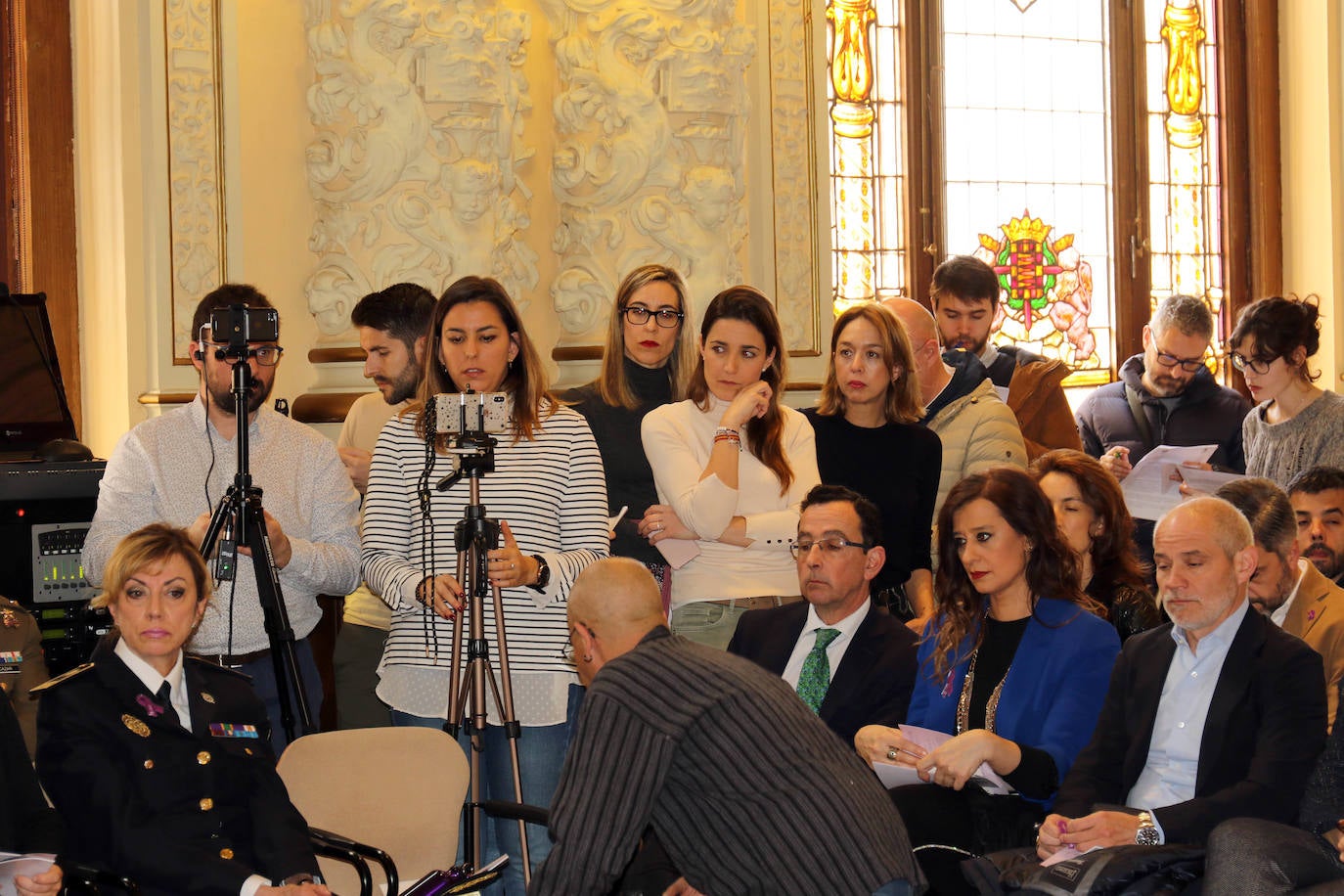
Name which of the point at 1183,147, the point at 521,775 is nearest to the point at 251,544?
the point at 521,775

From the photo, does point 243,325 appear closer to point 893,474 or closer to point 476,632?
point 476,632

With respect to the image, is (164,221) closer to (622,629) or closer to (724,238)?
(724,238)

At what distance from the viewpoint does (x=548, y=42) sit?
17.7ft

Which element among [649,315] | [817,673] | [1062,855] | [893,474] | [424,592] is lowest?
[1062,855]

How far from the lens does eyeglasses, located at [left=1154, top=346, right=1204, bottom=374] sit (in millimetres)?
5059

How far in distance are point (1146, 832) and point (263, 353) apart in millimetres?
2220

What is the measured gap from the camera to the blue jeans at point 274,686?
Answer: 11.6ft

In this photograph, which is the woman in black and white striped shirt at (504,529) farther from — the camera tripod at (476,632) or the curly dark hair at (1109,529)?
the curly dark hair at (1109,529)

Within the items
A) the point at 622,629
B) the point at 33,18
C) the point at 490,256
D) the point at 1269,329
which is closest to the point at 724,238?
the point at 490,256

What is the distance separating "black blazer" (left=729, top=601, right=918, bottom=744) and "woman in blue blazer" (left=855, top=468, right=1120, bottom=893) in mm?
59

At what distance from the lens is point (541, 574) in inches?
135

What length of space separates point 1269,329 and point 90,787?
3705 mm

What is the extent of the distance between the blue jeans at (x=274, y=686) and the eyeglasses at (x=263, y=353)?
672mm

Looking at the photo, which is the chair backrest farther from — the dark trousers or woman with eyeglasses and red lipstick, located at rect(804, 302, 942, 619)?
the dark trousers
